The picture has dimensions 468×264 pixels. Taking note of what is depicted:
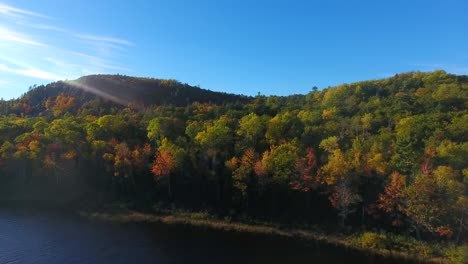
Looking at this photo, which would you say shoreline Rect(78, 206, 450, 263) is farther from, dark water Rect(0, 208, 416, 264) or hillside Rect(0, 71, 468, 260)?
hillside Rect(0, 71, 468, 260)

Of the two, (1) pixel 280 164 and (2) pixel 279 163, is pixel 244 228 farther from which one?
(2) pixel 279 163

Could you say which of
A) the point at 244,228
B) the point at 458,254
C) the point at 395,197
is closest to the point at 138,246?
the point at 244,228

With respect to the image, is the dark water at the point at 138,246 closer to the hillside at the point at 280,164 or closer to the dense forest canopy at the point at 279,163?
the hillside at the point at 280,164

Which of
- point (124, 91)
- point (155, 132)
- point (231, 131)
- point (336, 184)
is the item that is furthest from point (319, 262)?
point (124, 91)

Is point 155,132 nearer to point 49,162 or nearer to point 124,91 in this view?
point 49,162

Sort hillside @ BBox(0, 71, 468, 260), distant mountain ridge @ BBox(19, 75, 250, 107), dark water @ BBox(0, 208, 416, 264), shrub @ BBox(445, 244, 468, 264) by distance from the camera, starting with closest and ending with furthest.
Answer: dark water @ BBox(0, 208, 416, 264) < shrub @ BBox(445, 244, 468, 264) < hillside @ BBox(0, 71, 468, 260) < distant mountain ridge @ BBox(19, 75, 250, 107)

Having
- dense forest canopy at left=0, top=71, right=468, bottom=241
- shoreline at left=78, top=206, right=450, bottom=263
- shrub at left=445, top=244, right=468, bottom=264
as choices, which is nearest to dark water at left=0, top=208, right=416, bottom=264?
shoreline at left=78, top=206, right=450, bottom=263
